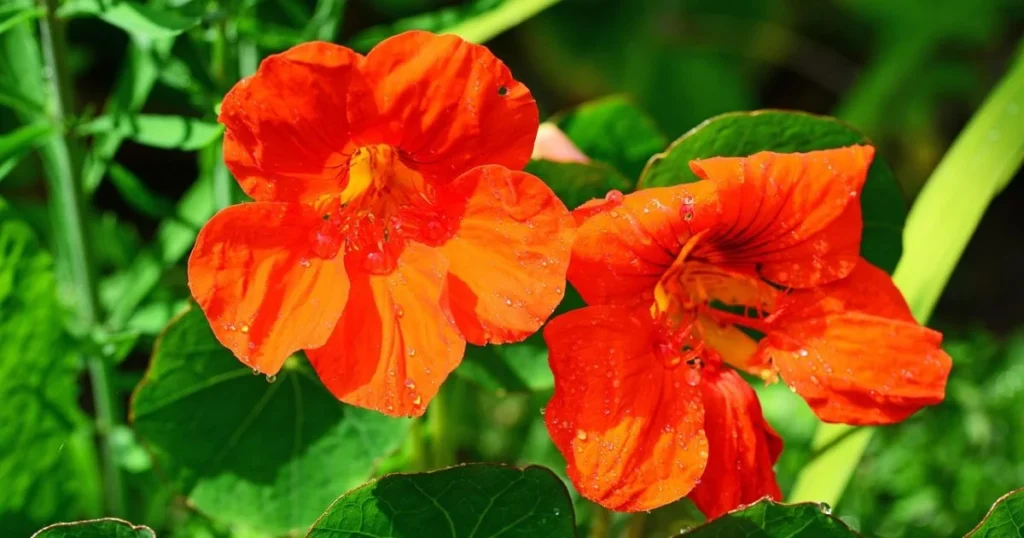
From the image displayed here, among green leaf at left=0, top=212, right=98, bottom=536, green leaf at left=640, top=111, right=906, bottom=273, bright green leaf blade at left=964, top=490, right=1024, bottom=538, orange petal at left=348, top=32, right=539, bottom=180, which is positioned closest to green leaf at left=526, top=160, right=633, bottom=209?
green leaf at left=640, top=111, right=906, bottom=273

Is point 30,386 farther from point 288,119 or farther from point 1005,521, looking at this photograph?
point 1005,521

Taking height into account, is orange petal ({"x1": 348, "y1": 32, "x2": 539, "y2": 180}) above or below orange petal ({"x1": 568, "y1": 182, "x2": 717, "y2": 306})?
above

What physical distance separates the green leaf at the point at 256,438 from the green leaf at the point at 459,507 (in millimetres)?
148

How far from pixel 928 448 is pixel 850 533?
712 millimetres

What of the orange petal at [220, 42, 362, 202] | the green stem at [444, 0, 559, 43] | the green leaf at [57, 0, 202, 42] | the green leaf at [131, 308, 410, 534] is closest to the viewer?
Answer: the orange petal at [220, 42, 362, 202]

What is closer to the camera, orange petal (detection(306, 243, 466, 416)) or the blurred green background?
orange petal (detection(306, 243, 466, 416))

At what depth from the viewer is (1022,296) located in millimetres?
1975

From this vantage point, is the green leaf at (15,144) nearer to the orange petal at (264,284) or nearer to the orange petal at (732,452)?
the orange petal at (264,284)

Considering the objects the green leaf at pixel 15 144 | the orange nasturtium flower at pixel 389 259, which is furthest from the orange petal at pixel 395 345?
the green leaf at pixel 15 144

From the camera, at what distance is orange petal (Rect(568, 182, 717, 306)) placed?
665 mm

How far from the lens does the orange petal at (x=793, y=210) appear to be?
68cm

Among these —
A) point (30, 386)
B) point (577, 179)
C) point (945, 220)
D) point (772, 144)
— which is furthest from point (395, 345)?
point (945, 220)

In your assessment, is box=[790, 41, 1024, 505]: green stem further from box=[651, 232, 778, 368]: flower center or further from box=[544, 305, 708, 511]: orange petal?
box=[544, 305, 708, 511]: orange petal

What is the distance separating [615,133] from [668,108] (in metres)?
1.18
